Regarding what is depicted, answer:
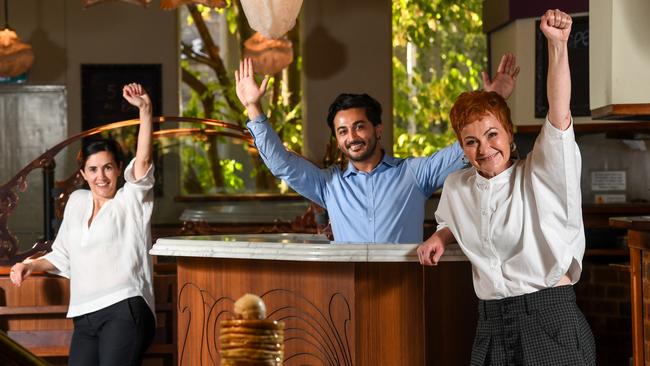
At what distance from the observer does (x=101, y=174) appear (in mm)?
5027

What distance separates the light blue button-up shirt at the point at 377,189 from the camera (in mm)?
4430

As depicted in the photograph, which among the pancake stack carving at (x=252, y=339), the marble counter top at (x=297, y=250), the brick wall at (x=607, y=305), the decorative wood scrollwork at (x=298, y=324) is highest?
the pancake stack carving at (x=252, y=339)

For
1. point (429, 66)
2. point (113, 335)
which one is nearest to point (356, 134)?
point (113, 335)

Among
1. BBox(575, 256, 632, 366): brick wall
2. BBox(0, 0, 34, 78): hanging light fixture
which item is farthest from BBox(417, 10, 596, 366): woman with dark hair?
BBox(0, 0, 34, 78): hanging light fixture

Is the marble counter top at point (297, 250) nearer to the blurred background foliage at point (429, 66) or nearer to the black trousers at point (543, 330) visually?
the black trousers at point (543, 330)

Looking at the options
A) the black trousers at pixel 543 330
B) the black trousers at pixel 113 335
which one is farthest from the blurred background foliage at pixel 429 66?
the black trousers at pixel 543 330

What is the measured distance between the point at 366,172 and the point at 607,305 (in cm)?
477

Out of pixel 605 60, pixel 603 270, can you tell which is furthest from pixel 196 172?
pixel 605 60

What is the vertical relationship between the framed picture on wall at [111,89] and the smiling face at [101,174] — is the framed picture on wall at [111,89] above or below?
above

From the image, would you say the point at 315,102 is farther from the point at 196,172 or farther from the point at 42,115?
the point at 42,115

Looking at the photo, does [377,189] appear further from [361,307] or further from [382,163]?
[361,307]

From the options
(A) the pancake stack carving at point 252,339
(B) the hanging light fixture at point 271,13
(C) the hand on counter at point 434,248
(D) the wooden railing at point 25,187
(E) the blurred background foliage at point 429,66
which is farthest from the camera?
(E) the blurred background foliage at point 429,66

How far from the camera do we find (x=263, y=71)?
10234 millimetres

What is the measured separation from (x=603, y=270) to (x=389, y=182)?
477 centimetres
